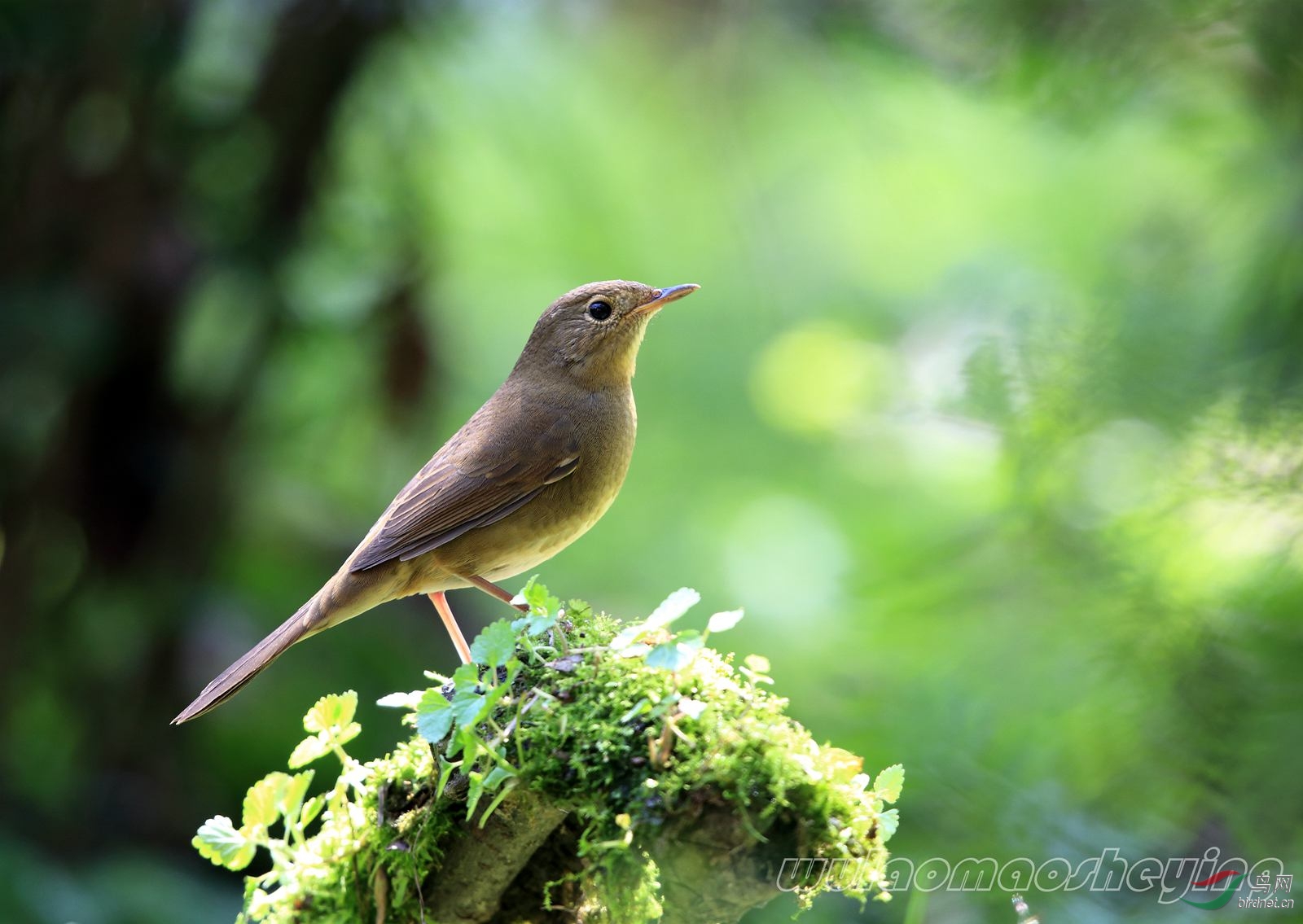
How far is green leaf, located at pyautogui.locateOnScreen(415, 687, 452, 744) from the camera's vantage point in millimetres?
2156

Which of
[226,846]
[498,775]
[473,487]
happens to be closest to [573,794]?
[498,775]

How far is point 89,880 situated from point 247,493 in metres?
1.98

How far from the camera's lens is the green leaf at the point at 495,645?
7.16 ft

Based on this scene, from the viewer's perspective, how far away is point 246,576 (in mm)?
6203

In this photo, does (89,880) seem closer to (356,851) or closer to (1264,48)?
(356,851)

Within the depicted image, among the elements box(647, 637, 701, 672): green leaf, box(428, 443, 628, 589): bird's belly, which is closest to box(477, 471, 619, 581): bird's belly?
box(428, 443, 628, 589): bird's belly

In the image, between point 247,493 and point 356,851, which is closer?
point 356,851

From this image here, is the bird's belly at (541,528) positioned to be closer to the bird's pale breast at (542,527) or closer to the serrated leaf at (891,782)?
the bird's pale breast at (542,527)

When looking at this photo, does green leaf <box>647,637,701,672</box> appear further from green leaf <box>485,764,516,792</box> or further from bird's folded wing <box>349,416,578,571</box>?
bird's folded wing <box>349,416,578,571</box>

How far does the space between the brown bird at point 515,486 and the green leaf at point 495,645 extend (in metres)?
1.16

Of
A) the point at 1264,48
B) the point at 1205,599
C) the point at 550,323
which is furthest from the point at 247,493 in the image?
the point at 1264,48

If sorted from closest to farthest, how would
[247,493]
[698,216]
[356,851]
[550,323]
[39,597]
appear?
1. [356,851]
2. [550,323]
3. [39,597]
4. [247,493]
5. [698,216]

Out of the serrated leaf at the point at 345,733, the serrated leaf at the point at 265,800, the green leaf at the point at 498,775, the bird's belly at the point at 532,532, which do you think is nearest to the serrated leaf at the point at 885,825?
the green leaf at the point at 498,775

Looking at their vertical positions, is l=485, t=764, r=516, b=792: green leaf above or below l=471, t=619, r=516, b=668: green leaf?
below
